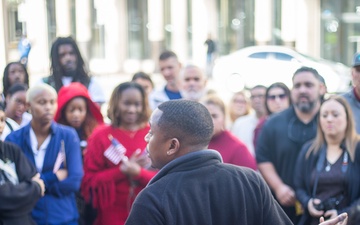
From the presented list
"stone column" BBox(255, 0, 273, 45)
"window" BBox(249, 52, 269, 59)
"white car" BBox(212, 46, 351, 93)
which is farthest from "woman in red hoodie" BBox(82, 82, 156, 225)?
"stone column" BBox(255, 0, 273, 45)

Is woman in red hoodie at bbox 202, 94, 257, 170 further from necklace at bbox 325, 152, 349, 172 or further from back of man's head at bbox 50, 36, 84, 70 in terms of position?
back of man's head at bbox 50, 36, 84, 70

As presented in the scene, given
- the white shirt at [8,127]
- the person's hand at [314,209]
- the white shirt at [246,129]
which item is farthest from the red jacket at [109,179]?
the white shirt at [246,129]

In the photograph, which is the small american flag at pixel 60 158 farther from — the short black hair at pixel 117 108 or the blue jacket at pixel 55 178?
the short black hair at pixel 117 108

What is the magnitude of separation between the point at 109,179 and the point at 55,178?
0.44m

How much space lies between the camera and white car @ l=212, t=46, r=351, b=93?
78.5 ft

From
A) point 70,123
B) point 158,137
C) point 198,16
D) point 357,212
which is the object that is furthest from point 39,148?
point 198,16

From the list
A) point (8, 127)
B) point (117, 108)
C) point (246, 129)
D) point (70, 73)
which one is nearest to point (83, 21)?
point (246, 129)

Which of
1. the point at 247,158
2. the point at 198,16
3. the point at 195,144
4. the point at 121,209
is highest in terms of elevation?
the point at 198,16

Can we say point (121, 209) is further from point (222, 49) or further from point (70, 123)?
point (222, 49)

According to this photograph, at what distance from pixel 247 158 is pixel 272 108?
2.02 metres

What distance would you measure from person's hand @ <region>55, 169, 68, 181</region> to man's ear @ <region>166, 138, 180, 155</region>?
270 centimetres

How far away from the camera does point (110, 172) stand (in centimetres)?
611

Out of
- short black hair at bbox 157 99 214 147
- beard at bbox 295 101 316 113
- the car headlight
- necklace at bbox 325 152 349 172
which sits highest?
short black hair at bbox 157 99 214 147

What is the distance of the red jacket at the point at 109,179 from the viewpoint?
6.09 meters
